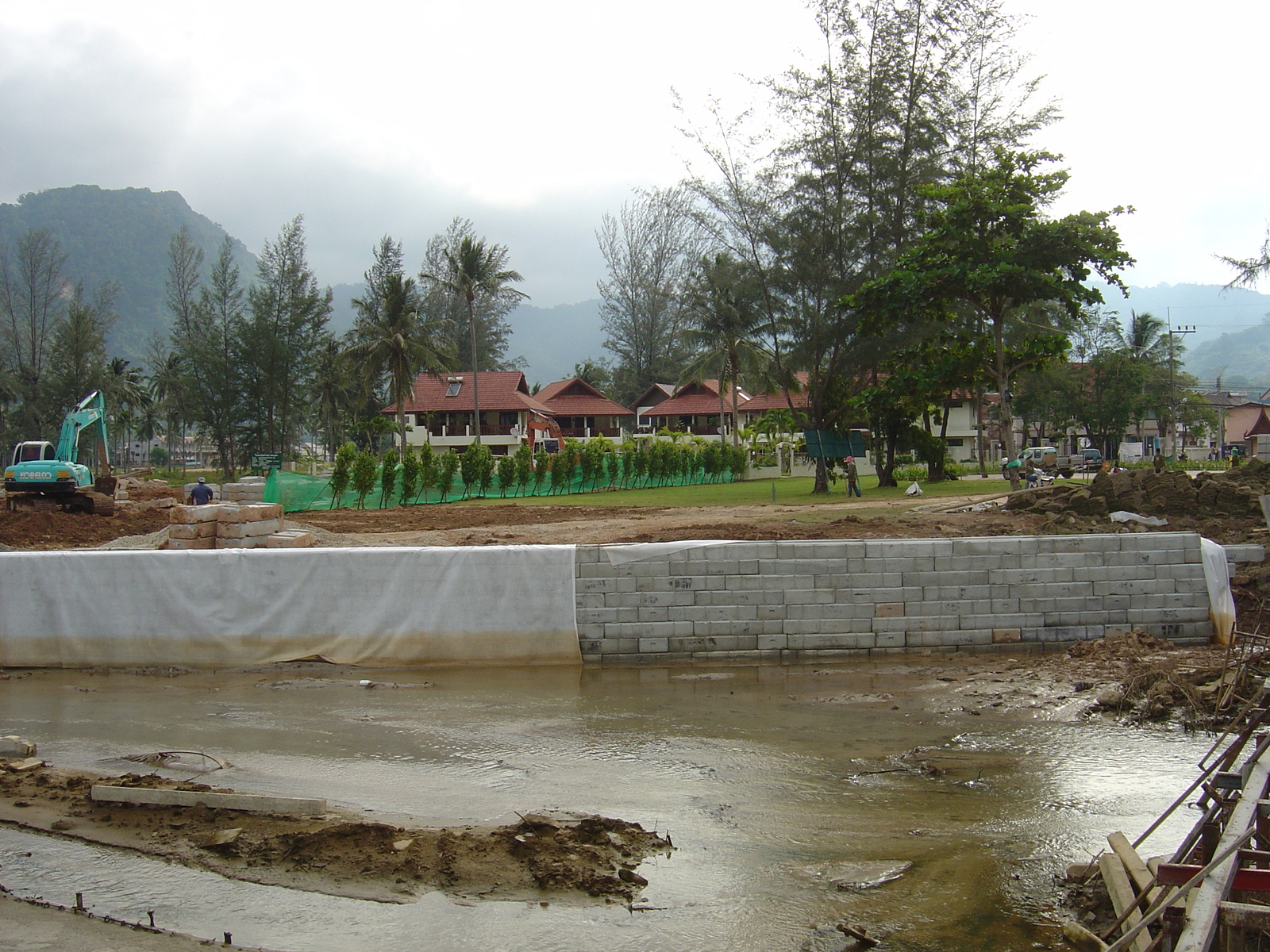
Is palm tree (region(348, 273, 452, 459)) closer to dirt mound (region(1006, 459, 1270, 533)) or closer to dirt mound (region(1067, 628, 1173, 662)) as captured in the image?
dirt mound (region(1006, 459, 1270, 533))

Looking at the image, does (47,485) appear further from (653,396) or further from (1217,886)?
(653,396)

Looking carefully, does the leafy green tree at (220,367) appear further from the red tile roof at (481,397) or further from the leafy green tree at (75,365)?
the red tile roof at (481,397)

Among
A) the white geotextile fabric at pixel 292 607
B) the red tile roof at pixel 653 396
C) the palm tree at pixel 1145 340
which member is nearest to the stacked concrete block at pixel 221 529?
the white geotextile fabric at pixel 292 607

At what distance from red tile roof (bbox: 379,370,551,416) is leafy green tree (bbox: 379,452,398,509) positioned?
3257 cm

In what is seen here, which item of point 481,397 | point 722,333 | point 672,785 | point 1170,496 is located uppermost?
→ point 722,333

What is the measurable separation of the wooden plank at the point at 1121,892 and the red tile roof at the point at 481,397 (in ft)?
205

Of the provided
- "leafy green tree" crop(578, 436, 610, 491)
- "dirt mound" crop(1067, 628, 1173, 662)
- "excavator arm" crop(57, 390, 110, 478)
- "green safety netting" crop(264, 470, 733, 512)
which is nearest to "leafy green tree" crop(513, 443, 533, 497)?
"green safety netting" crop(264, 470, 733, 512)

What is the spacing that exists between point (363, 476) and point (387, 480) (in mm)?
1272

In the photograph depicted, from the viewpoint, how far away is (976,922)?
15.8 ft

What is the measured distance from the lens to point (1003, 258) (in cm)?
2298

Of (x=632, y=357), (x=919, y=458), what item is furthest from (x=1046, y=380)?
(x=632, y=357)

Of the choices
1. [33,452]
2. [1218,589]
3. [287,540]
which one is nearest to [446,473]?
[33,452]

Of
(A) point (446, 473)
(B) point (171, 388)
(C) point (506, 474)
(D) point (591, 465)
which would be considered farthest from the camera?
(B) point (171, 388)

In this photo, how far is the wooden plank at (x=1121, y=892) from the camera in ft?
13.0
